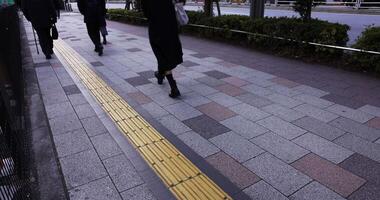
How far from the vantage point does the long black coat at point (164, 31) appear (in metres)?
4.16

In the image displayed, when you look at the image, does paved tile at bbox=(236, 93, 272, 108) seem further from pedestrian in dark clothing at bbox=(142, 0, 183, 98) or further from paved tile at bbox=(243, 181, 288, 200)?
paved tile at bbox=(243, 181, 288, 200)

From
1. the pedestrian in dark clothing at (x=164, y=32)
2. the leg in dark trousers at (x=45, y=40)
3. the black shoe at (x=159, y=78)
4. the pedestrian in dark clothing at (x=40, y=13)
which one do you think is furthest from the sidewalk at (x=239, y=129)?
the pedestrian in dark clothing at (x=40, y=13)

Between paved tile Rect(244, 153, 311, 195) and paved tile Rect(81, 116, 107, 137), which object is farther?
paved tile Rect(81, 116, 107, 137)

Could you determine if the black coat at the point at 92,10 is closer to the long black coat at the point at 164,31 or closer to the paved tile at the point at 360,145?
the long black coat at the point at 164,31

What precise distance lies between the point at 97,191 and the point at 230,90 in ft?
9.58

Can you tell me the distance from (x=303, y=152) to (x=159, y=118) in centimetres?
181

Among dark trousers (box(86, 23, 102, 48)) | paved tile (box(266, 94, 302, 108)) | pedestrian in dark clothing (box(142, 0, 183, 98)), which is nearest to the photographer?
pedestrian in dark clothing (box(142, 0, 183, 98))

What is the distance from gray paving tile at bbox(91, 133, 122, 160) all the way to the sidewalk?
1 cm

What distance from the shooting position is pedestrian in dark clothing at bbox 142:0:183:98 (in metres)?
4.16

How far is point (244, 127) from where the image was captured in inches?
145

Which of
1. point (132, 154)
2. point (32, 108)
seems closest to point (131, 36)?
point (32, 108)

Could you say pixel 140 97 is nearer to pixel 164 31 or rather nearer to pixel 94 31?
pixel 164 31

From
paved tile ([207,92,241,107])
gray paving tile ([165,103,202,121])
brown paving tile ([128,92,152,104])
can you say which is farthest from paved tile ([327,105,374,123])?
brown paving tile ([128,92,152,104])

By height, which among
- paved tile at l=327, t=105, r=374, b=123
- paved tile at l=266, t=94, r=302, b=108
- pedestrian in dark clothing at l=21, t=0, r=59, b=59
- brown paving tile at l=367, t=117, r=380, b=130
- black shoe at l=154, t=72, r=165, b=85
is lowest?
brown paving tile at l=367, t=117, r=380, b=130
